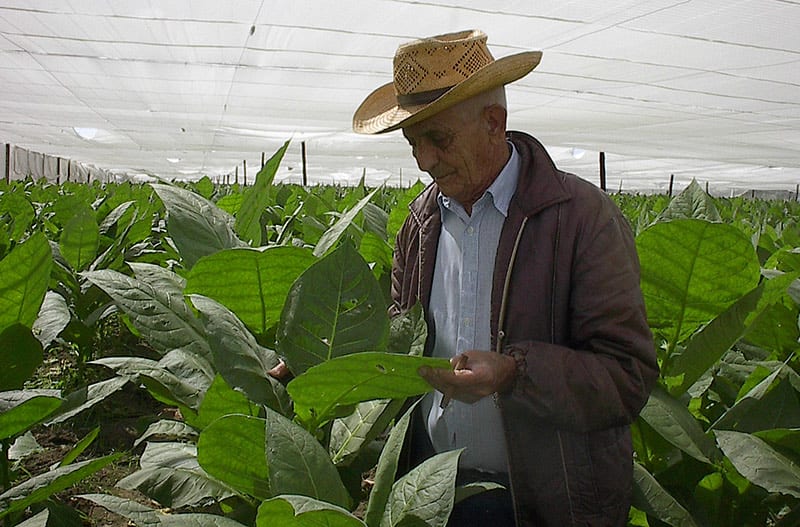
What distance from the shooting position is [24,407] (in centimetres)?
124

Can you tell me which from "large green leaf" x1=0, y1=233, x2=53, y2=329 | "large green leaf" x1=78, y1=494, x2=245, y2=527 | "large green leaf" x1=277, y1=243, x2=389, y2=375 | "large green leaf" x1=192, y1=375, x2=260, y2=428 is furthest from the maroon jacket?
"large green leaf" x1=0, y1=233, x2=53, y2=329

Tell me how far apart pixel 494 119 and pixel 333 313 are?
723 millimetres

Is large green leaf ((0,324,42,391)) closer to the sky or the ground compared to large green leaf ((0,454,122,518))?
closer to the sky

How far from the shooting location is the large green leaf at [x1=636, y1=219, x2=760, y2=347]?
1545 millimetres

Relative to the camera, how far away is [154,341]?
56.7 inches

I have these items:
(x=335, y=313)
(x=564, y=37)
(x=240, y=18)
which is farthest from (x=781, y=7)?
(x=335, y=313)

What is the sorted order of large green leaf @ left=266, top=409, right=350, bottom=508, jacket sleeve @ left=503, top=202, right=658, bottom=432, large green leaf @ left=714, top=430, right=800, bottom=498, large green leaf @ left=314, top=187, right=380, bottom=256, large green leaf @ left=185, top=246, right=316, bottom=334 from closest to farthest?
large green leaf @ left=266, top=409, right=350, bottom=508, large green leaf @ left=714, top=430, right=800, bottom=498, large green leaf @ left=185, top=246, right=316, bottom=334, jacket sleeve @ left=503, top=202, right=658, bottom=432, large green leaf @ left=314, top=187, right=380, bottom=256

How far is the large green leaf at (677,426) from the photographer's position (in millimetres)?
1396

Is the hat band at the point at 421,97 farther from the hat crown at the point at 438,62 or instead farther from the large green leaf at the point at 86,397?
the large green leaf at the point at 86,397

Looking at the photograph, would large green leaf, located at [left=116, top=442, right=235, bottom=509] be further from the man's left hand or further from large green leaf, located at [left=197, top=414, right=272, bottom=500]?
the man's left hand

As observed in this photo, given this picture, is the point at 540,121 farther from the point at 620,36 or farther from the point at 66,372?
the point at 66,372

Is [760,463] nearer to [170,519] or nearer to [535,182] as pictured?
[535,182]

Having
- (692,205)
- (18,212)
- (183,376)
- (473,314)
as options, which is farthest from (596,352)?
(18,212)

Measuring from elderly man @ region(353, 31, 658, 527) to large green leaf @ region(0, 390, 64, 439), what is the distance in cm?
61
